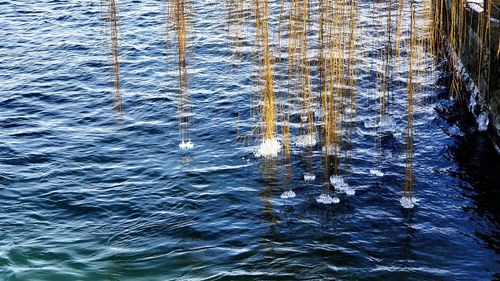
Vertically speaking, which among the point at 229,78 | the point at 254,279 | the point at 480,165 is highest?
the point at 229,78

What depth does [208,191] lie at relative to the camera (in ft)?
33.9

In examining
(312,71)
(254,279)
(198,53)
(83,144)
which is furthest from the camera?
(198,53)

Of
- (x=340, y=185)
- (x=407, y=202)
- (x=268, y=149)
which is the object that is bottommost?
(x=407, y=202)

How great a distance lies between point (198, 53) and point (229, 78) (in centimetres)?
154

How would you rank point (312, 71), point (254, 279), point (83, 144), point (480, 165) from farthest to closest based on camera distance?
point (312, 71) → point (83, 144) → point (480, 165) → point (254, 279)

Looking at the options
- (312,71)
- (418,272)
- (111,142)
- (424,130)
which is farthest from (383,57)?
(418,272)

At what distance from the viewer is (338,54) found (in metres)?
8.83

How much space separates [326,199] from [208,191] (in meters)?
1.66

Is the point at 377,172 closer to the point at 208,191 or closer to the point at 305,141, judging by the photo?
the point at 305,141

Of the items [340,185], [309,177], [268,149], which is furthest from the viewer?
[268,149]

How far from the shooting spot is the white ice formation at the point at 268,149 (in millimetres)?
11133

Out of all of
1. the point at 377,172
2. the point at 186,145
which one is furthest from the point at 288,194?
the point at 186,145

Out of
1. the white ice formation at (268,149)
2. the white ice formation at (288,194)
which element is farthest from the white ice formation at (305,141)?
the white ice formation at (288,194)

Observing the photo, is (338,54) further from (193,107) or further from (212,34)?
(212,34)
